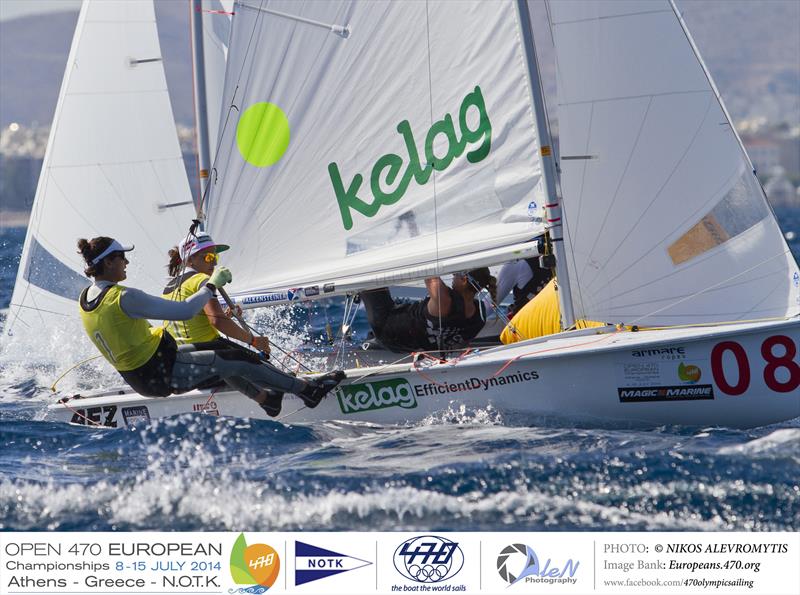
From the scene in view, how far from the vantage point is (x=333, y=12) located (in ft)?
20.0

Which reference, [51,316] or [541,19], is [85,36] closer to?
[51,316]

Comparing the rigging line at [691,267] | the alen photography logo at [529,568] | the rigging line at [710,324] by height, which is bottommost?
the alen photography logo at [529,568]

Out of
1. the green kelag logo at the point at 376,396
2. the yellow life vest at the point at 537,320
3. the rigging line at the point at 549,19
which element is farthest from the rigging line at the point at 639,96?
the green kelag logo at the point at 376,396

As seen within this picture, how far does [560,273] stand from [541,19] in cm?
133

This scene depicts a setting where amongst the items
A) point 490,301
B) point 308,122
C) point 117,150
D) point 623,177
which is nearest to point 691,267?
point 623,177

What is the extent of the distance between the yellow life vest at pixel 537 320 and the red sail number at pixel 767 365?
1002 mm

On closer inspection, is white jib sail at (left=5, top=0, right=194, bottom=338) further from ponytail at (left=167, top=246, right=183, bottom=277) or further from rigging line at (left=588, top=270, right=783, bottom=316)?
rigging line at (left=588, top=270, right=783, bottom=316)

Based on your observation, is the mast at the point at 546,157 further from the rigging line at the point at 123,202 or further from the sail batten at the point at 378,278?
the rigging line at the point at 123,202

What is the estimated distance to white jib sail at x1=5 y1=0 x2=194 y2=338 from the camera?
27.0ft

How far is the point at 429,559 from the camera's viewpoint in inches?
170

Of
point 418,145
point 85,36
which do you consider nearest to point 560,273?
point 418,145

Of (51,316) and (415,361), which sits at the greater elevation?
(51,316)

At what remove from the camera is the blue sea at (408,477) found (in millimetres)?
4559

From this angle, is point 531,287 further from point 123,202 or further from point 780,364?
point 123,202
